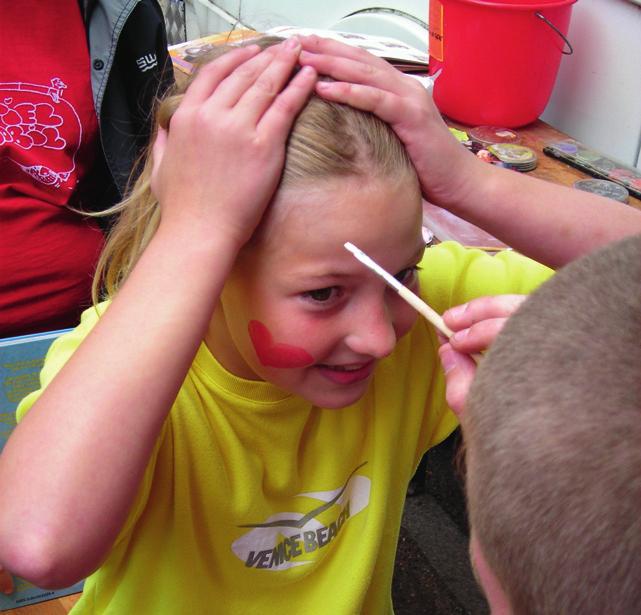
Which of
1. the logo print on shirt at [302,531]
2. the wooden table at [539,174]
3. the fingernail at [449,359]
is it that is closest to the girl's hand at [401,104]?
the fingernail at [449,359]

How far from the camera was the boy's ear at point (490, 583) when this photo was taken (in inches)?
23.2

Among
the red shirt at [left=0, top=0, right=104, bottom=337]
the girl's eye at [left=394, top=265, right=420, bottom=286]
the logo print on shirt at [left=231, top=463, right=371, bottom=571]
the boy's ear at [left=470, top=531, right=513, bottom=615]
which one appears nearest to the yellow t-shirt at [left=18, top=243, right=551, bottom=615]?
the logo print on shirt at [left=231, top=463, right=371, bottom=571]

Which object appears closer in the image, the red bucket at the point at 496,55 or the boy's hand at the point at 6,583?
the boy's hand at the point at 6,583

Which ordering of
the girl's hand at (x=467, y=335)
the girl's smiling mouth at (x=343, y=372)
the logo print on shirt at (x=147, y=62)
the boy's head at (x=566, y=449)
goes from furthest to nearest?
the logo print on shirt at (x=147, y=62), the girl's smiling mouth at (x=343, y=372), the girl's hand at (x=467, y=335), the boy's head at (x=566, y=449)

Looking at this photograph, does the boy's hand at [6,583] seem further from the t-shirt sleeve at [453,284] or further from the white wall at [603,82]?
the white wall at [603,82]

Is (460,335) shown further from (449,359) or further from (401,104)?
(401,104)

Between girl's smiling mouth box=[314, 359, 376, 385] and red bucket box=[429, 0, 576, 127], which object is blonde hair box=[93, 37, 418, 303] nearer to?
girl's smiling mouth box=[314, 359, 376, 385]

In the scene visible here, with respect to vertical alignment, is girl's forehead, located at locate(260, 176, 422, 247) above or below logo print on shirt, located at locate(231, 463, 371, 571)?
above

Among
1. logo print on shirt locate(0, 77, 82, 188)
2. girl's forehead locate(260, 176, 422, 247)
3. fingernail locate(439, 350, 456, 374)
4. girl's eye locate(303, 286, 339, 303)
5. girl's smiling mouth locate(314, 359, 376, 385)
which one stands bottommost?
logo print on shirt locate(0, 77, 82, 188)

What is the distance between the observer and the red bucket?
1.78m

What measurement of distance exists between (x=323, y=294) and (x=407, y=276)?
0.12 meters

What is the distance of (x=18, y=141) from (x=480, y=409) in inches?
57.8

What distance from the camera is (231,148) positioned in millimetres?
840

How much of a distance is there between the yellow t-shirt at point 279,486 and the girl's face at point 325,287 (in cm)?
8
